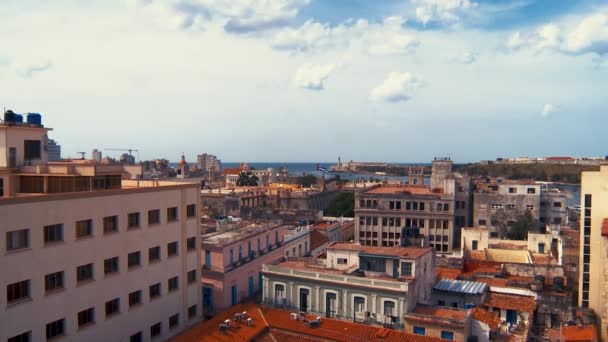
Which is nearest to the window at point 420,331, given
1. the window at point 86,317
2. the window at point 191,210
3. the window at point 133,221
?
the window at point 191,210

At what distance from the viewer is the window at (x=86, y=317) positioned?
104ft

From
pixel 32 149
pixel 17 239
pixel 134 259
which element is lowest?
pixel 134 259

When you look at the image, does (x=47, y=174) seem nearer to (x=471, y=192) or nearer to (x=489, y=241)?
(x=489, y=241)

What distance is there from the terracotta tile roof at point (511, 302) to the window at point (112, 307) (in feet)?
97.7

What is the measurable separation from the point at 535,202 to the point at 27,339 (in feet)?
251

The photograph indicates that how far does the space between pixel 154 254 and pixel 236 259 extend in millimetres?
11705

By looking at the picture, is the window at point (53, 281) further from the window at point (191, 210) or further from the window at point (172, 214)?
the window at point (191, 210)

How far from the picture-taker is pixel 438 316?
35906 mm

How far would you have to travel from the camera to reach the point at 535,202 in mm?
82688

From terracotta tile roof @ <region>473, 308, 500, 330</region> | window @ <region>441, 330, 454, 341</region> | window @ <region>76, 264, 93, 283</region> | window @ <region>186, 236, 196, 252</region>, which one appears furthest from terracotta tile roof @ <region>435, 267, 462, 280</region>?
window @ <region>76, 264, 93, 283</region>

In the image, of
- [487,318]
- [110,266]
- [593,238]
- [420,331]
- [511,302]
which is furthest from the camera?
[593,238]

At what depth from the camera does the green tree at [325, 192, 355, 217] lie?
10588 centimetres

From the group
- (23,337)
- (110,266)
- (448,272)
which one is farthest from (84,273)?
(448,272)

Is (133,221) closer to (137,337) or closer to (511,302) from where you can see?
(137,337)
